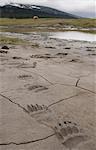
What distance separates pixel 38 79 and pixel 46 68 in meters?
1.29

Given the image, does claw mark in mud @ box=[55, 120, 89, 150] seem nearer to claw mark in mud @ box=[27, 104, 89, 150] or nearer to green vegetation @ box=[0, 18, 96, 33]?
claw mark in mud @ box=[27, 104, 89, 150]

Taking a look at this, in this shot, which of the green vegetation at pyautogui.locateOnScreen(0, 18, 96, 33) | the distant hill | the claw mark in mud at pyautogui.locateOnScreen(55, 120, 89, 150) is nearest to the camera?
the claw mark in mud at pyautogui.locateOnScreen(55, 120, 89, 150)

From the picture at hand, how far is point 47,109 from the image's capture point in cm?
397

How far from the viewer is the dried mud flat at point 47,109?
310cm

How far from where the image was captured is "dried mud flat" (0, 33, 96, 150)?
3100 millimetres

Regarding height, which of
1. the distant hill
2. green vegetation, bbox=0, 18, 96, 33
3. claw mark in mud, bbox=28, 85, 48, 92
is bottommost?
the distant hill

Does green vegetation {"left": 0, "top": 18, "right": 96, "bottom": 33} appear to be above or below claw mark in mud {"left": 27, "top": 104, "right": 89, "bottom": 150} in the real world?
below

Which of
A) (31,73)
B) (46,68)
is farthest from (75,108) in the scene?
(46,68)

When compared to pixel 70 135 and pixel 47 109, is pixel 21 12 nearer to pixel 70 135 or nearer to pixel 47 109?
pixel 47 109

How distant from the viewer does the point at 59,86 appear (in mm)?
5168

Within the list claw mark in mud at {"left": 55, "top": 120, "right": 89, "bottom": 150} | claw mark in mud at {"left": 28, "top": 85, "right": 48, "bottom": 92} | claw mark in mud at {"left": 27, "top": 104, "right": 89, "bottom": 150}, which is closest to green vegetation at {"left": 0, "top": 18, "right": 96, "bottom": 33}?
claw mark in mud at {"left": 28, "top": 85, "right": 48, "bottom": 92}

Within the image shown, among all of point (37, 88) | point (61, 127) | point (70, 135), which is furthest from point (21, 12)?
point (70, 135)

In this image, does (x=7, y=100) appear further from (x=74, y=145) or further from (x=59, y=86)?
(x=74, y=145)

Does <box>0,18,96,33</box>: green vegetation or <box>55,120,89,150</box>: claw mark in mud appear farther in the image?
<box>0,18,96,33</box>: green vegetation
